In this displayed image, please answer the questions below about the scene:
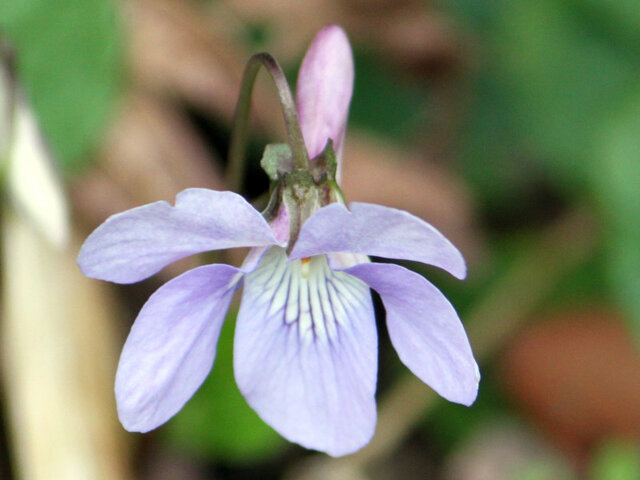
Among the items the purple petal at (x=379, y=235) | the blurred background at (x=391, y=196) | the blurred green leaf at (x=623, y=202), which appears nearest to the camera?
the purple petal at (x=379, y=235)

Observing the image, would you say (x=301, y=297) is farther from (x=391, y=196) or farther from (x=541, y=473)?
(x=391, y=196)

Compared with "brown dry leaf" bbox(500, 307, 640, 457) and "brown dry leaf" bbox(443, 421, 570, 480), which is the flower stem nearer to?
"brown dry leaf" bbox(443, 421, 570, 480)

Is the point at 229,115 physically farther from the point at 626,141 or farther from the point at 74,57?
the point at 626,141

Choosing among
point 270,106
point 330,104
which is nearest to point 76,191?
point 270,106

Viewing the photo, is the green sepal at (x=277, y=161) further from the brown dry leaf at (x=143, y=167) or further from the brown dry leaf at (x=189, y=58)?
the brown dry leaf at (x=189, y=58)

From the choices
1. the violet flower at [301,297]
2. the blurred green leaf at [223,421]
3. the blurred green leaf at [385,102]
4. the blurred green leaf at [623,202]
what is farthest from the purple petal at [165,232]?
the blurred green leaf at [385,102]
